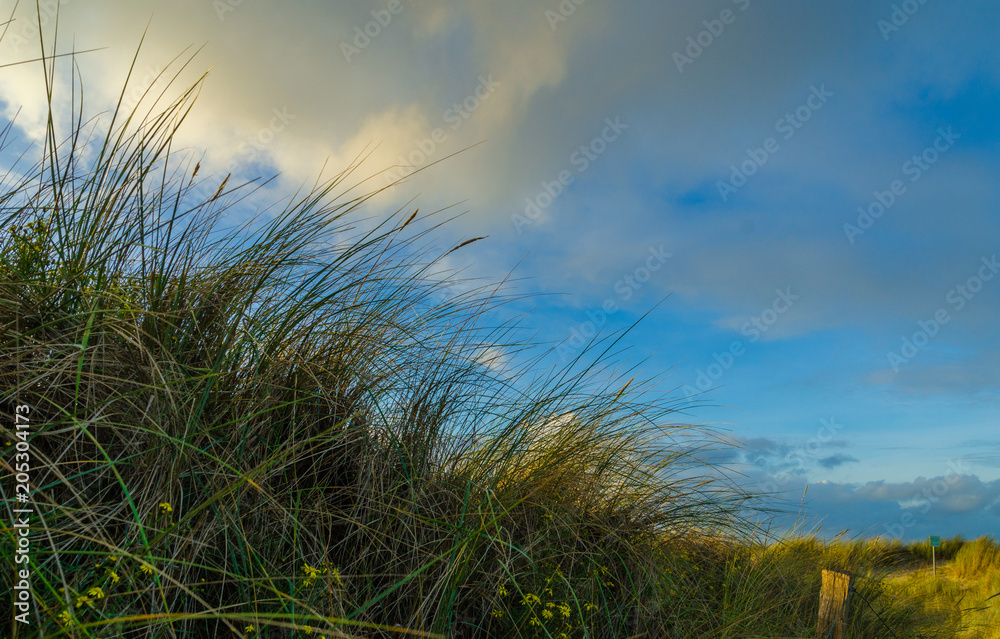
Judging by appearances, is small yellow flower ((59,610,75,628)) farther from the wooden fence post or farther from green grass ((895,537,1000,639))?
green grass ((895,537,1000,639))

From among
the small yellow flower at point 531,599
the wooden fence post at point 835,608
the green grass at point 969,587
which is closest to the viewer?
the small yellow flower at point 531,599

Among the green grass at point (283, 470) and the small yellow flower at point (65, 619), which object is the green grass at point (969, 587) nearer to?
the green grass at point (283, 470)

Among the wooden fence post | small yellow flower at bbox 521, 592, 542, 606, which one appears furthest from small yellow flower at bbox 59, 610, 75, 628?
the wooden fence post

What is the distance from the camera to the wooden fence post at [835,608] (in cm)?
372

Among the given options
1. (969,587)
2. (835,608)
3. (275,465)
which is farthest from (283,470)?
(969,587)

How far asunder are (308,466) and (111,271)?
3.78 feet

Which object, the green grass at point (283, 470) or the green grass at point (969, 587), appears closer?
the green grass at point (283, 470)

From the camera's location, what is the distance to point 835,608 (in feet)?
12.3

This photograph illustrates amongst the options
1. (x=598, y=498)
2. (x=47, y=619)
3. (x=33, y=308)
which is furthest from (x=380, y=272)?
(x=47, y=619)

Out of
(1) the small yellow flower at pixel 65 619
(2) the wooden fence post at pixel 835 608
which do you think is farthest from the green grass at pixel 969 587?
(1) the small yellow flower at pixel 65 619

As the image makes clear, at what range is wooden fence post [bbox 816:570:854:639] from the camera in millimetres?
3725

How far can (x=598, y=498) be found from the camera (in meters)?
3.18

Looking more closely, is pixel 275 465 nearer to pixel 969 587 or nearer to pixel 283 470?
pixel 283 470

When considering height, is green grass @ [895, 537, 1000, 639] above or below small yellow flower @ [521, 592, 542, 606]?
above
